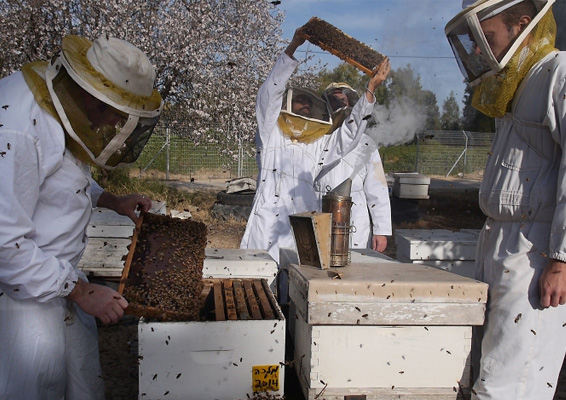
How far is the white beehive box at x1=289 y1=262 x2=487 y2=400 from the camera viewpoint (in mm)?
1906

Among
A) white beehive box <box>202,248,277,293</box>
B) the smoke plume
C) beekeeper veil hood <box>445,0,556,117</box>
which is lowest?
white beehive box <box>202,248,277,293</box>

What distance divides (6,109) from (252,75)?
10235 millimetres

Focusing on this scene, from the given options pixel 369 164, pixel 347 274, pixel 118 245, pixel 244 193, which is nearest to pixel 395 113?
pixel 244 193

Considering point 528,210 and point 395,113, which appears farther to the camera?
point 395,113

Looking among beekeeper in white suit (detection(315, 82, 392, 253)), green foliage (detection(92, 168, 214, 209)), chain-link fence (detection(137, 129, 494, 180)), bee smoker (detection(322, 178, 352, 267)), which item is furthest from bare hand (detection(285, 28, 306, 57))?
chain-link fence (detection(137, 129, 494, 180))

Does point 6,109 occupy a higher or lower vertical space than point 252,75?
lower

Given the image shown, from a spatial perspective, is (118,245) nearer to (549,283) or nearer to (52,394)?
(52,394)

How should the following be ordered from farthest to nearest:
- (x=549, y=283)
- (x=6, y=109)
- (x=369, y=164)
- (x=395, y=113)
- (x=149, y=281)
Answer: (x=395, y=113) → (x=369, y=164) → (x=149, y=281) → (x=549, y=283) → (x=6, y=109)

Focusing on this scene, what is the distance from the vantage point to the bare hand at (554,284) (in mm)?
1800

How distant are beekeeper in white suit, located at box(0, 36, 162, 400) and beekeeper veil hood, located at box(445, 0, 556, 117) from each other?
1.32 meters

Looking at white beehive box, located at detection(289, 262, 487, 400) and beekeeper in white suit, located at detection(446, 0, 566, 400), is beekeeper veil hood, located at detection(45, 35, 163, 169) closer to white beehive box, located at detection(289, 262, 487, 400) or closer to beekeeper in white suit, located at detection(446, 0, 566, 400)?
white beehive box, located at detection(289, 262, 487, 400)

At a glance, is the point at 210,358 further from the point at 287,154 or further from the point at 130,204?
the point at 287,154

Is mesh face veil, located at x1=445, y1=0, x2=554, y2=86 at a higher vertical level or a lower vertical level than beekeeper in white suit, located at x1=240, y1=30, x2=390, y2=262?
higher

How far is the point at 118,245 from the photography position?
385 cm
